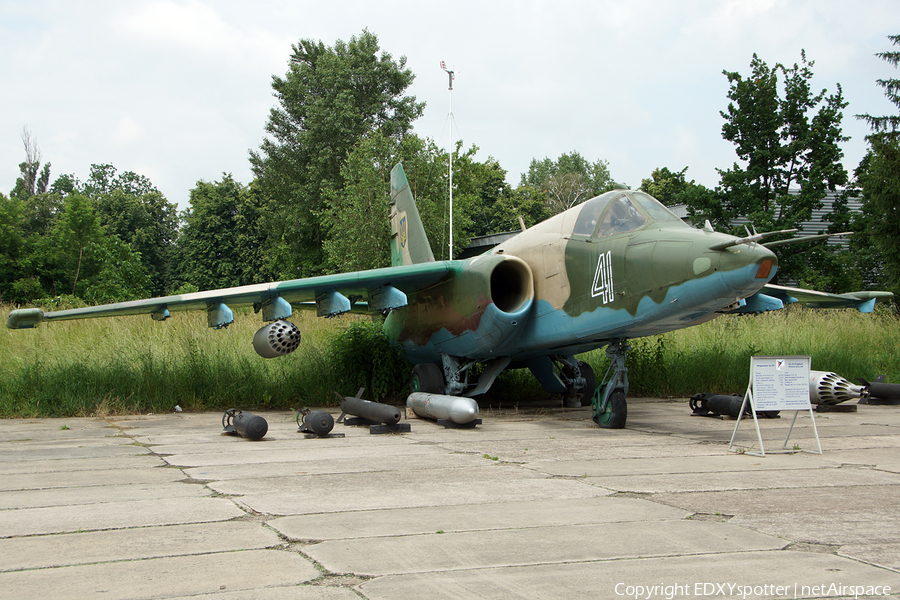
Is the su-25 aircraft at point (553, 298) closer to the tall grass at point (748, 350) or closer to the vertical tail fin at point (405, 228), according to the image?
the vertical tail fin at point (405, 228)

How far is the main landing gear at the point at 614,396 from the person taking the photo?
9.84 m

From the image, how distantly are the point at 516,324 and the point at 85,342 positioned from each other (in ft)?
34.4

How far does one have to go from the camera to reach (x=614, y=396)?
9.95 m

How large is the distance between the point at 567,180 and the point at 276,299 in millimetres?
63591

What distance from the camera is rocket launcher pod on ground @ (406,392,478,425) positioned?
396 inches

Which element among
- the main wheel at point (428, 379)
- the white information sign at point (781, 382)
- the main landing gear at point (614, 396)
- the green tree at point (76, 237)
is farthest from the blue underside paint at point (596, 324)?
the green tree at point (76, 237)

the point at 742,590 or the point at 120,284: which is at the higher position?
the point at 120,284

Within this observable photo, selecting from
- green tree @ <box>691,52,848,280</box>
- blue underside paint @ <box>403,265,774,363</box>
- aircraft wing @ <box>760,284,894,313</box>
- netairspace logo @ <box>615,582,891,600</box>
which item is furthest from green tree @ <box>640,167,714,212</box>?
netairspace logo @ <box>615,582,891,600</box>

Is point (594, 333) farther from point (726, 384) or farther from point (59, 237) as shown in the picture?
point (59, 237)

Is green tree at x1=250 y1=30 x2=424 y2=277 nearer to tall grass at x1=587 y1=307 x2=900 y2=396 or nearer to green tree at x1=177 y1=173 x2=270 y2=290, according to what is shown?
green tree at x1=177 y1=173 x2=270 y2=290

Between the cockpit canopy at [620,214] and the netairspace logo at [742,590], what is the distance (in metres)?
6.49

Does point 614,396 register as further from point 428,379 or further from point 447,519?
point 447,519

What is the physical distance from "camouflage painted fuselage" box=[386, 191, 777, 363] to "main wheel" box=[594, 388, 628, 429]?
84cm

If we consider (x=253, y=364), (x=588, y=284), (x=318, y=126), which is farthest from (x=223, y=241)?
(x=588, y=284)
